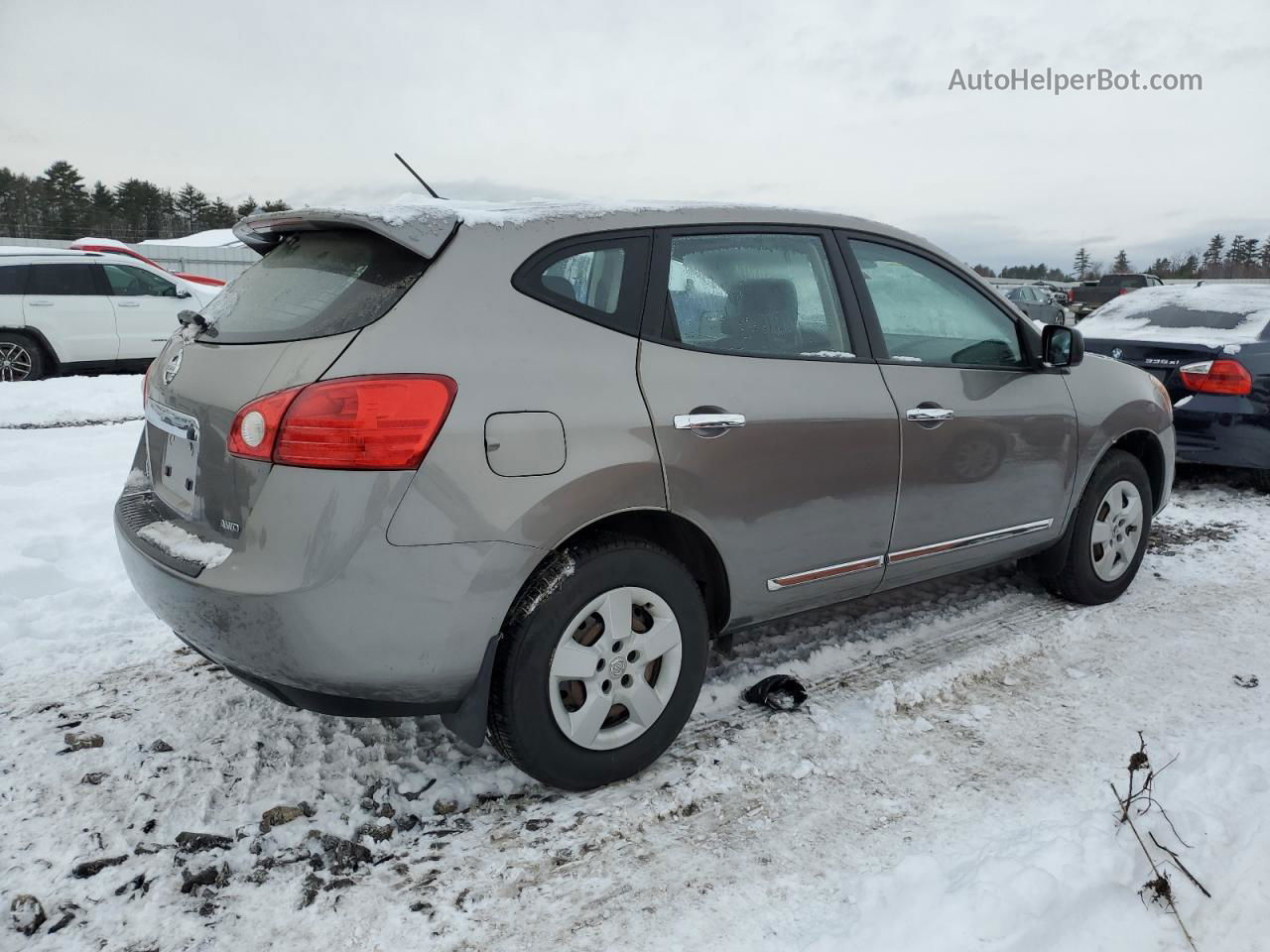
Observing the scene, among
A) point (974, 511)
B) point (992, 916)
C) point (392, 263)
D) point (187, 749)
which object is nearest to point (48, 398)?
point (187, 749)

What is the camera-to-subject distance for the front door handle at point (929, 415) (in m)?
3.29

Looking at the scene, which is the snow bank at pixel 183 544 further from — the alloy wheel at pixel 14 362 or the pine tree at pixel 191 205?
the pine tree at pixel 191 205

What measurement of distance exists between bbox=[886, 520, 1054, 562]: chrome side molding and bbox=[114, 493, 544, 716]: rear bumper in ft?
5.37

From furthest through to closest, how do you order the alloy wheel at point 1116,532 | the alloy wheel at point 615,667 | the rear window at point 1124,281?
1. the rear window at point 1124,281
2. the alloy wheel at point 1116,532
3. the alloy wheel at point 615,667

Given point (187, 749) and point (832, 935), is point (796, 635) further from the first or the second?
point (187, 749)

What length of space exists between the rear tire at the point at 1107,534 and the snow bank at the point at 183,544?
11.8ft

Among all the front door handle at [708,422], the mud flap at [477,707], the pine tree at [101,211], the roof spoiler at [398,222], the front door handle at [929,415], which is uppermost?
the pine tree at [101,211]

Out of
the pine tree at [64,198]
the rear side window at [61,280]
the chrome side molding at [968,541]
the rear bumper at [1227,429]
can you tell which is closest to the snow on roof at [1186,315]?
the rear bumper at [1227,429]

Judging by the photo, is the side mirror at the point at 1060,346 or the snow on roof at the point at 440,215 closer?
the snow on roof at the point at 440,215

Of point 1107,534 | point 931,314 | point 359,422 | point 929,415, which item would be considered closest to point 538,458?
point 359,422

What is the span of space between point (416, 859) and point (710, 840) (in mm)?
787

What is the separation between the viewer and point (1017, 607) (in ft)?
13.8

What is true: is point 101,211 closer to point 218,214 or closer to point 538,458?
point 218,214

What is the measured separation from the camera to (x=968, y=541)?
3.63m
